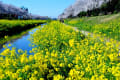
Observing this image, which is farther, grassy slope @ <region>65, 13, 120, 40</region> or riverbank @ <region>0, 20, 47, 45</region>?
riverbank @ <region>0, 20, 47, 45</region>

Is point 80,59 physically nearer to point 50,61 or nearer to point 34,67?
point 50,61

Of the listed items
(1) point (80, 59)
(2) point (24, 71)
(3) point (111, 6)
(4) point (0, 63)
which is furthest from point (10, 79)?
(3) point (111, 6)

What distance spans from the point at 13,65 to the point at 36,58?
496mm

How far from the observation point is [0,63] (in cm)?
382

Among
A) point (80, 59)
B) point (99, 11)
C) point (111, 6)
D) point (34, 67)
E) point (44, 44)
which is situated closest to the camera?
point (34, 67)

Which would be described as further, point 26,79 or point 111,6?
point 111,6

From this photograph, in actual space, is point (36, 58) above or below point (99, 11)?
below

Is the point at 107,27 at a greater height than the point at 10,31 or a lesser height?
greater

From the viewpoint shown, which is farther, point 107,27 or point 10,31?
point 10,31

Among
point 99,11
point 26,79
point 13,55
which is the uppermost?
point 99,11

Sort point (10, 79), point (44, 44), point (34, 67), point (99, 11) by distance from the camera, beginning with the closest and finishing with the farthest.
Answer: point (10, 79)
point (34, 67)
point (44, 44)
point (99, 11)

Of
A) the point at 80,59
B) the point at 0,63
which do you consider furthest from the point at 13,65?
the point at 80,59

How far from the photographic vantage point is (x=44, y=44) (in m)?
6.82

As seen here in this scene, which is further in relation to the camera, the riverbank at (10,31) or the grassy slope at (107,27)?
the riverbank at (10,31)
